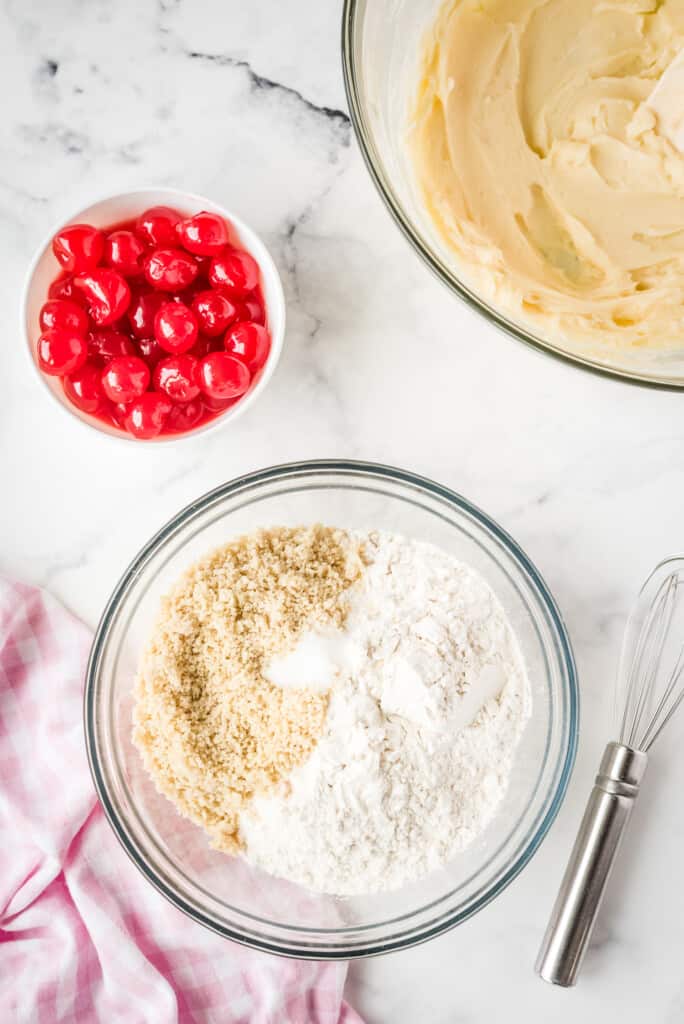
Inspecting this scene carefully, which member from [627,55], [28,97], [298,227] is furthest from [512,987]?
[28,97]

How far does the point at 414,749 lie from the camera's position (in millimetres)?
1148

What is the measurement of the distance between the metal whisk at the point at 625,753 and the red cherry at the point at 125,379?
73 cm

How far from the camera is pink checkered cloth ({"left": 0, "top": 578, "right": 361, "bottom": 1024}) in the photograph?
Answer: 4.07ft

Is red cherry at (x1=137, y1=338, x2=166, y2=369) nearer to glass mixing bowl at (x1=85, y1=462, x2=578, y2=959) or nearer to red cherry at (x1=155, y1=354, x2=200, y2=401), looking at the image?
red cherry at (x1=155, y1=354, x2=200, y2=401)

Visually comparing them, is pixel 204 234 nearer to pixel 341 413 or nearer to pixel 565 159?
pixel 341 413

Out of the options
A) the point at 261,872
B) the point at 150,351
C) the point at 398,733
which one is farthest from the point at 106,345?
the point at 261,872

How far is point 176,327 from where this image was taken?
3.85 feet

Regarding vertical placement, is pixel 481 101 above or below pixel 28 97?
above

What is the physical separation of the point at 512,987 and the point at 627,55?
1225 millimetres

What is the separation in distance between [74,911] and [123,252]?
87 centimetres

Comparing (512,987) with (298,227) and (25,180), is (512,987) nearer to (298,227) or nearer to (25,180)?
(298,227)

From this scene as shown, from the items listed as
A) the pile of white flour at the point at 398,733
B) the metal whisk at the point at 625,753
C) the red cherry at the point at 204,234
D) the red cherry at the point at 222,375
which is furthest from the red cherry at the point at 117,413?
the metal whisk at the point at 625,753

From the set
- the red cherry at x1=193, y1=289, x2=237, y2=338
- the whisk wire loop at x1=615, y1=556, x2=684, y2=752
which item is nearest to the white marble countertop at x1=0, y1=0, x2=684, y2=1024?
the whisk wire loop at x1=615, y1=556, x2=684, y2=752

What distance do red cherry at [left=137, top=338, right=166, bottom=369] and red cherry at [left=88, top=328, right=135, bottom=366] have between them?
0.02m
